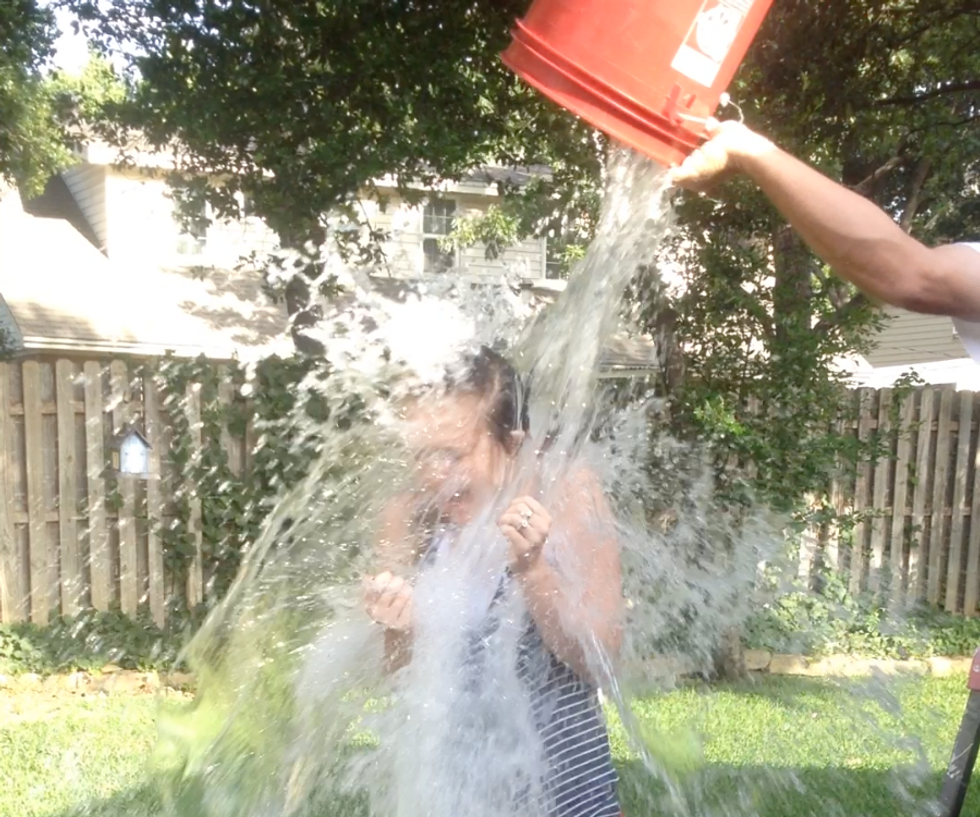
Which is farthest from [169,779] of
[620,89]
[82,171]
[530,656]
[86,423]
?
[82,171]

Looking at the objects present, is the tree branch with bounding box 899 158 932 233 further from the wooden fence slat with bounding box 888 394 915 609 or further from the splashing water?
the splashing water

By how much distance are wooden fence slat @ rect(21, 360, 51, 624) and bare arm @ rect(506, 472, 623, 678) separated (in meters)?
4.70

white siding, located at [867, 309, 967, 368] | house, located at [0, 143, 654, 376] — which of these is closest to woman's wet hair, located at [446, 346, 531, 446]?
house, located at [0, 143, 654, 376]

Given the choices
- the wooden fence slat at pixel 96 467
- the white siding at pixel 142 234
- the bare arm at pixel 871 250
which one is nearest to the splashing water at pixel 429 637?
the bare arm at pixel 871 250

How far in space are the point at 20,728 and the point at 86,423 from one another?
182 cm

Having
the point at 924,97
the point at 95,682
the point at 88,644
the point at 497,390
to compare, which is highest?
the point at 924,97

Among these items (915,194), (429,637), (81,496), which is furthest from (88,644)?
(915,194)

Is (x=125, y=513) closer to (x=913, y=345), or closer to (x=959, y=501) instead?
(x=959, y=501)

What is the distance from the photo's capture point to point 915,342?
64.7 ft

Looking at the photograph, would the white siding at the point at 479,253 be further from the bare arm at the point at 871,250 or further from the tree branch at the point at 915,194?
the bare arm at the point at 871,250

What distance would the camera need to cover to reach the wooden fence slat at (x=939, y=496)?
746 cm

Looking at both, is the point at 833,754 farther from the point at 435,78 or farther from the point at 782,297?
the point at 435,78

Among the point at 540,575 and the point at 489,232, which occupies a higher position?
the point at 489,232

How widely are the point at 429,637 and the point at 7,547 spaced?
177 inches
